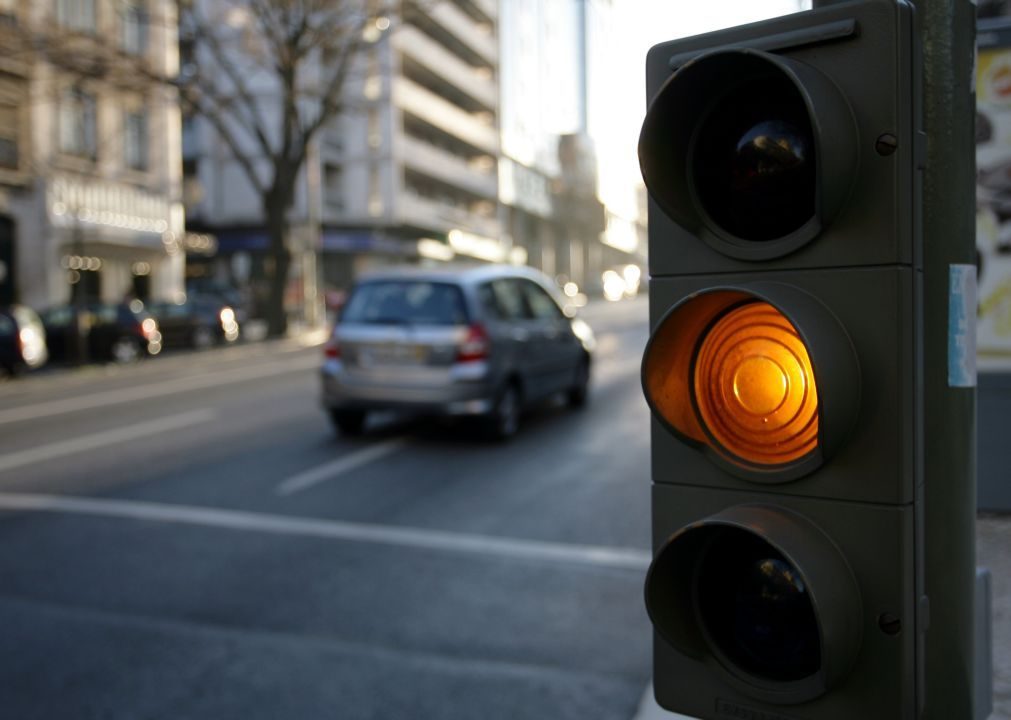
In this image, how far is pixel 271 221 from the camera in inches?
1082

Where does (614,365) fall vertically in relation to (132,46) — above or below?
below

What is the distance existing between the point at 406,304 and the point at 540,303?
187cm

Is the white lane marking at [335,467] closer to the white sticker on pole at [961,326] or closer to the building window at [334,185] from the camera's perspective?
the white sticker on pole at [961,326]

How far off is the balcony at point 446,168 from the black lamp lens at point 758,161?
51665 mm

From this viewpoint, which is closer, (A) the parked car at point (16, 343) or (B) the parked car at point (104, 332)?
(A) the parked car at point (16, 343)

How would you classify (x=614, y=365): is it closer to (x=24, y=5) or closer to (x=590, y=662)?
(x=590, y=662)

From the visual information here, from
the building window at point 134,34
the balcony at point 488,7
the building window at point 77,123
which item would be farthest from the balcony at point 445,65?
the building window at point 77,123

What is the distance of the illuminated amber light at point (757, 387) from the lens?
1266 millimetres

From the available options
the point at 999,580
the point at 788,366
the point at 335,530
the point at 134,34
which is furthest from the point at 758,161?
the point at 134,34

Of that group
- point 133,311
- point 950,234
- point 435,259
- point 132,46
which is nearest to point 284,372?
point 133,311

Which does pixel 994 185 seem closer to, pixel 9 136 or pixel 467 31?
pixel 9 136

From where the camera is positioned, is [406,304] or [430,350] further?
[406,304]

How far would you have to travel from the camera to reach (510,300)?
407 inches

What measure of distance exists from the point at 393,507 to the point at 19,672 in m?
3.20
